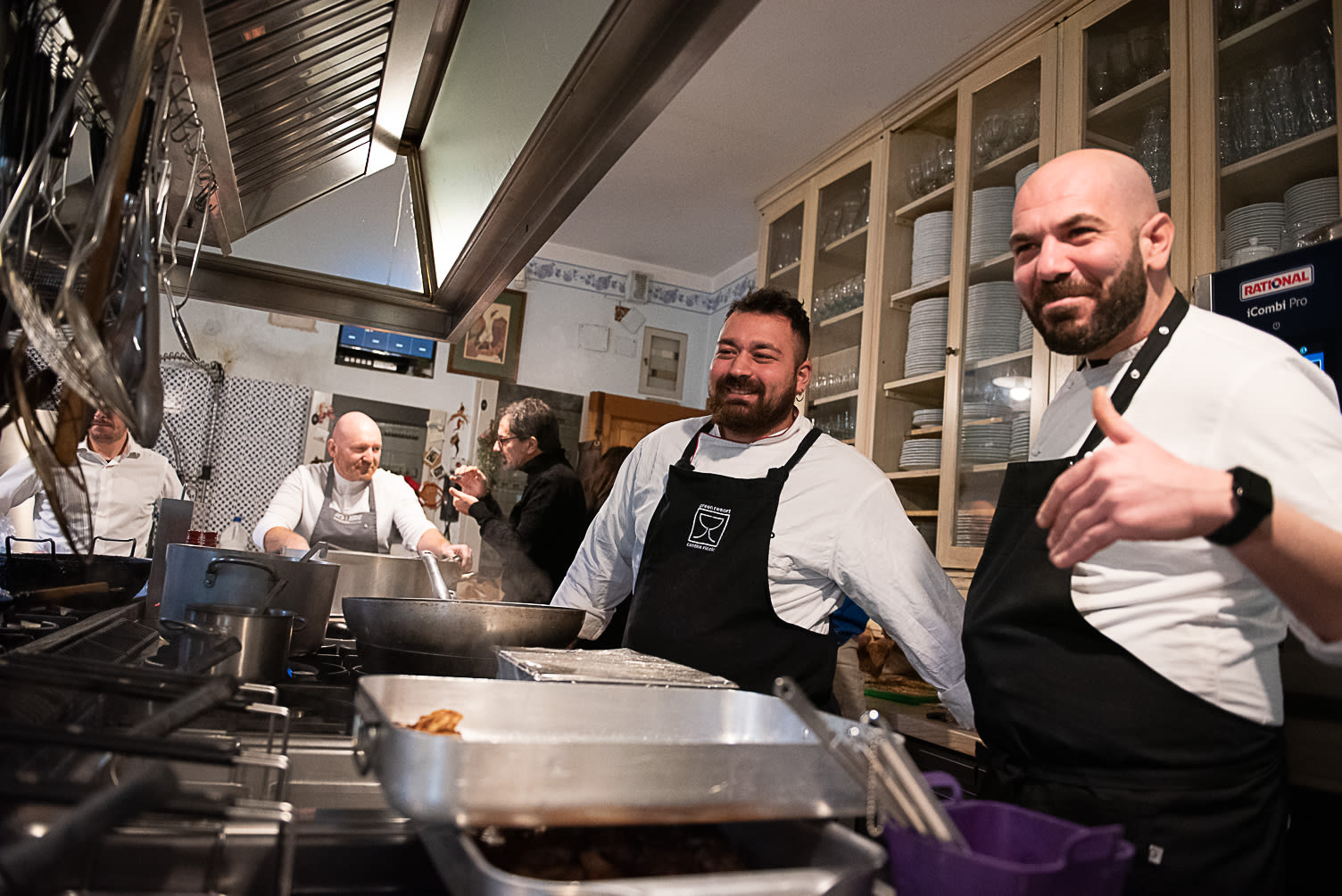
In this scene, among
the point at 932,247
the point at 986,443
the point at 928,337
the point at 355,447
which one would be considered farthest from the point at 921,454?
the point at 355,447

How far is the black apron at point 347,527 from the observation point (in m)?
3.35

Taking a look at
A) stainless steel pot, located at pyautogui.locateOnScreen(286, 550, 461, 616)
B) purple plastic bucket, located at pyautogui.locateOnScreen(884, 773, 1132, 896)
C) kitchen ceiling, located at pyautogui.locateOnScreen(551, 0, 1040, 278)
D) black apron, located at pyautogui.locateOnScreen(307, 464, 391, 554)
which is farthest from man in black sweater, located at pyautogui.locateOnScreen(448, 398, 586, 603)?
purple plastic bucket, located at pyautogui.locateOnScreen(884, 773, 1132, 896)

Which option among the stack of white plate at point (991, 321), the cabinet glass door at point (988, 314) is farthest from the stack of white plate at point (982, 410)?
the stack of white plate at point (991, 321)

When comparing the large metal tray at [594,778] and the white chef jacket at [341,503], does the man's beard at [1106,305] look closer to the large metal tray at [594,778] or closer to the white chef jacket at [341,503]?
the large metal tray at [594,778]

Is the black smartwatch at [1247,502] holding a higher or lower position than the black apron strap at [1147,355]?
lower

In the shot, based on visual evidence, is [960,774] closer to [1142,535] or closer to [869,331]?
[1142,535]

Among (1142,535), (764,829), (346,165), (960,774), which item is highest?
(346,165)

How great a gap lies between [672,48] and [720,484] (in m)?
0.93

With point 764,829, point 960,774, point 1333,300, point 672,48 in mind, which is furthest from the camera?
point 960,774

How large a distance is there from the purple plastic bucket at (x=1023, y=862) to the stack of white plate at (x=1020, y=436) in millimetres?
2232

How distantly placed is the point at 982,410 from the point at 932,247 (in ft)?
2.25

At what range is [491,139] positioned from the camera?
1513 millimetres

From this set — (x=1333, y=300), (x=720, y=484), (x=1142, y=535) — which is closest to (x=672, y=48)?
(x=1142, y=535)

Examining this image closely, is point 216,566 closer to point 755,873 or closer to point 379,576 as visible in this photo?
point 379,576
